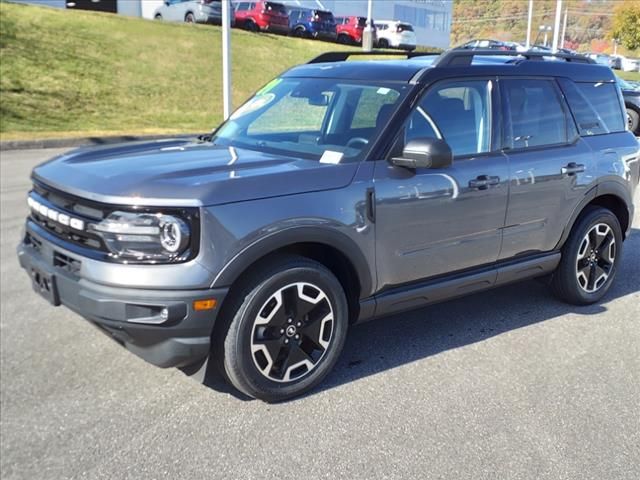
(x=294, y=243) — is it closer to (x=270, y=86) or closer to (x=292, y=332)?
(x=292, y=332)

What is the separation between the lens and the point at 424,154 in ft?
11.6

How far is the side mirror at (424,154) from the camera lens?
355 cm

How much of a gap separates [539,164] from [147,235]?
8.96ft

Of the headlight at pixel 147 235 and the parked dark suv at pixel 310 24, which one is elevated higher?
the parked dark suv at pixel 310 24

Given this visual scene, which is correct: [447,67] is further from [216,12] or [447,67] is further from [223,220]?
[216,12]

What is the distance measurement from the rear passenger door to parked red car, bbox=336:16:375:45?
34.6m

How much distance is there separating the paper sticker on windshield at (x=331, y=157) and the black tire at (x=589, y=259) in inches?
84.7

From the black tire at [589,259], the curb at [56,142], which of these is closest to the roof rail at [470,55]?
the black tire at [589,259]

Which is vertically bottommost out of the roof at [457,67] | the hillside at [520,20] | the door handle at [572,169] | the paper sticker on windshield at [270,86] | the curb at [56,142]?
the curb at [56,142]

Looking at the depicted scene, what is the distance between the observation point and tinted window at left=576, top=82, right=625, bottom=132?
498cm

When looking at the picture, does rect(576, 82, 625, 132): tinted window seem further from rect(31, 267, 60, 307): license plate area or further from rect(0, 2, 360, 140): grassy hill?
rect(0, 2, 360, 140): grassy hill

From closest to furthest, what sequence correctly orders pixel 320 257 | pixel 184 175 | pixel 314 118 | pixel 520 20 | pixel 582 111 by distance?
pixel 184 175, pixel 320 257, pixel 314 118, pixel 582 111, pixel 520 20

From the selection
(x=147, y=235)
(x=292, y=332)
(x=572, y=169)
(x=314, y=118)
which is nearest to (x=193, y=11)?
(x=314, y=118)

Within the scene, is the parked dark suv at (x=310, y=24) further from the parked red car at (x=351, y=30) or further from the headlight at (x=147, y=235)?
→ the headlight at (x=147, y=235)
